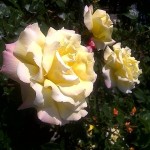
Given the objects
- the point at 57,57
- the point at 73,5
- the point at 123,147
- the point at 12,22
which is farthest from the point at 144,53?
the point at 57,57

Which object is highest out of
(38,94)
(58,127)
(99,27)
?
(38,94)

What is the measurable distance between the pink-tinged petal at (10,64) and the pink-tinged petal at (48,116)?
0.09m

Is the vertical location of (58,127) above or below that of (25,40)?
below

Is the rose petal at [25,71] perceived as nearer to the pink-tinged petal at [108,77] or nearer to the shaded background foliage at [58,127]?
the shaded background foliage at [58,127]

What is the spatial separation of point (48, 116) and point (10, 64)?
5.1 inches

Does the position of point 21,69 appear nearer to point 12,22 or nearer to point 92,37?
point 12,22

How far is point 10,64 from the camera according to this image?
809 millimetres

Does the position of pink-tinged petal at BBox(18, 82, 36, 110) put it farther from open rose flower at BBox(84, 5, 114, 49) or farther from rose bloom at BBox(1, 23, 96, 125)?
open rose flower at BBox(84, 5, 114, 49)

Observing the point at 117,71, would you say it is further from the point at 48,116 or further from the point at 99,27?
the point at 48,116

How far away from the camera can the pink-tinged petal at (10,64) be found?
804 millimetres

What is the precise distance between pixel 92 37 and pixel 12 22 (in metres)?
0.25

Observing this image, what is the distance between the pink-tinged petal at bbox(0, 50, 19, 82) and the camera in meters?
0.80

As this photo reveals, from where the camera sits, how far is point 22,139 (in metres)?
0.95

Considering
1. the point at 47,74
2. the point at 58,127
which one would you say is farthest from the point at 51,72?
the point at 58,127
